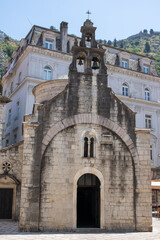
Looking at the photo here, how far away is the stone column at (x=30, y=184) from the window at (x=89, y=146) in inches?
108

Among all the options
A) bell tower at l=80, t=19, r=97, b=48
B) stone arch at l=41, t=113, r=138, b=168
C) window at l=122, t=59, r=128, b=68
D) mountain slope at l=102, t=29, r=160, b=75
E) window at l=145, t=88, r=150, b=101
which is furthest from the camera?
mountain slope at l=102, t=29, r=160, b=75

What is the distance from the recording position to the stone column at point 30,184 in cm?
1342

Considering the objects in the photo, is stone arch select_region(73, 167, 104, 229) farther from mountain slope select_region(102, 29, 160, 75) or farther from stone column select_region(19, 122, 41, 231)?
mountain slope select_region(102, 29, 160, 75)

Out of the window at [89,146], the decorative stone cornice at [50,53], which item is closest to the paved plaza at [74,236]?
the window at [89,146]

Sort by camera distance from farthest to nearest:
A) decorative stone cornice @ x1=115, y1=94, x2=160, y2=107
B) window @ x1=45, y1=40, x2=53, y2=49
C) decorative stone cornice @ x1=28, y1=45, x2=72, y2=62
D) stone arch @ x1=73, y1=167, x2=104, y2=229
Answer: decorative stone cornice @ x1=115, y1=94, x2=160, y2=107 → window @ x1=45, y1=40, x2=53, y2=49 → decorative stone cornice @ x1=28, y1=45, x2=72, y2=62 → stone arch @ x1=73, y1=167, x2=104, y2=229

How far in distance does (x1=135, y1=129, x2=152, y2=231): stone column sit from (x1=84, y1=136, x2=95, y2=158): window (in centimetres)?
265

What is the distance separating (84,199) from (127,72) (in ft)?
73.4

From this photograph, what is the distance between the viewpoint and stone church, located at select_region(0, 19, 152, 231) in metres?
13.9

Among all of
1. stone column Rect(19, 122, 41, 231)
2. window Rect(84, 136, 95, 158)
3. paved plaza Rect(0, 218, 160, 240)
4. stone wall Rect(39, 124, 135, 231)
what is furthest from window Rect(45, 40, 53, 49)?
paved plaza Rect(0, 218, 160, 240)

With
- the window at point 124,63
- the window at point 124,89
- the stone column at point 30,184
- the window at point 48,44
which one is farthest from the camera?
the window at point 124,63

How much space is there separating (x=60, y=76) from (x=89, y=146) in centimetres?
1690

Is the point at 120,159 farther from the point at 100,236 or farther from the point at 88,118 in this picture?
the point at 100,236

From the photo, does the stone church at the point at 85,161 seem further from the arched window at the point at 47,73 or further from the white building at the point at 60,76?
the arched window at the point at 47,73

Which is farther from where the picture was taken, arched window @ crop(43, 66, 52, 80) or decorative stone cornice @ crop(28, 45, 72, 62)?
arched window @ crop(43, 66, 52, 80)
